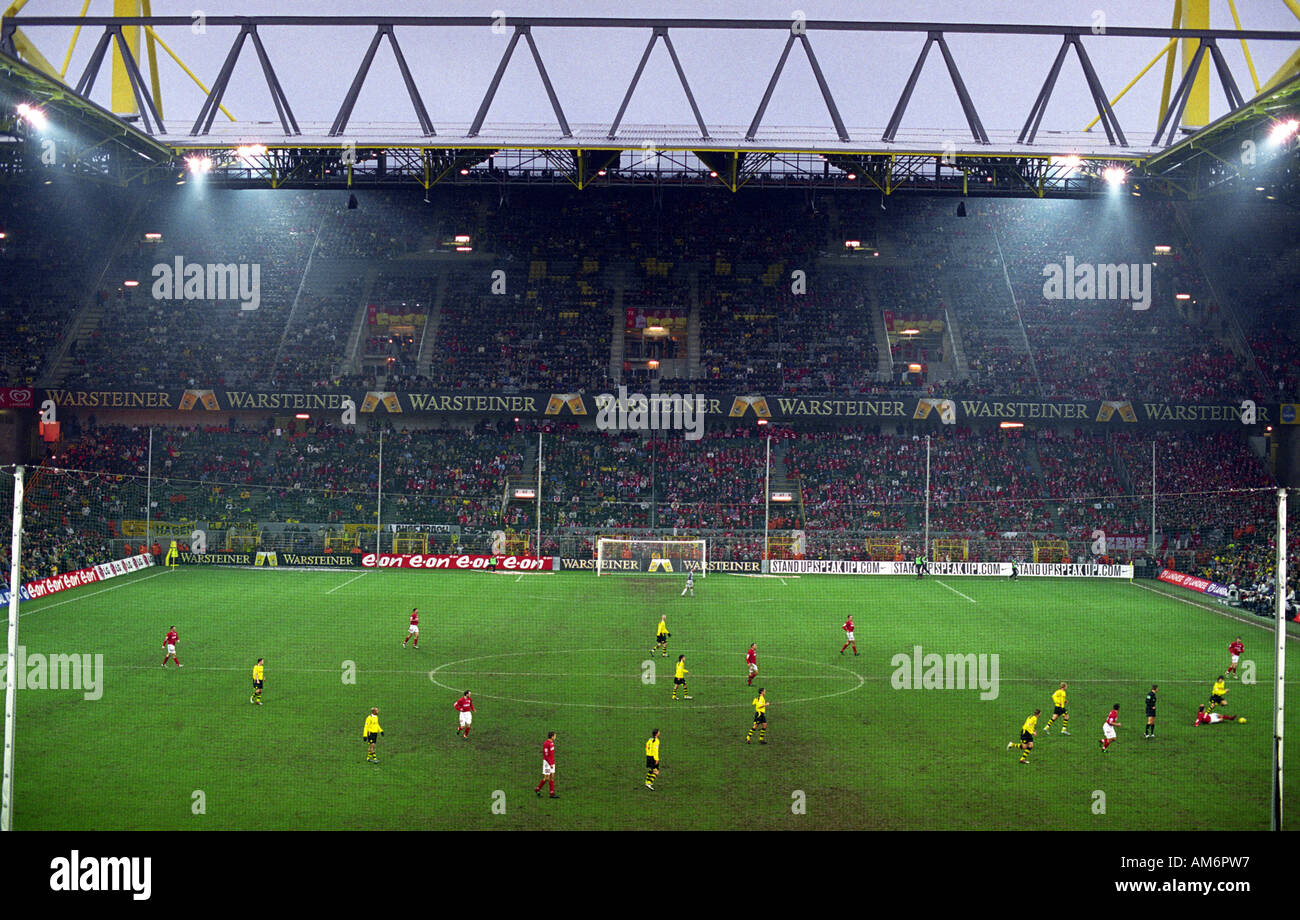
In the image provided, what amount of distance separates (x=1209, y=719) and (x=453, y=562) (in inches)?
1374

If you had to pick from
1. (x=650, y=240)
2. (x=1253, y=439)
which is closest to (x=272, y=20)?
(x=650, y=240)

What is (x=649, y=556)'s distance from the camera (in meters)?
53.3

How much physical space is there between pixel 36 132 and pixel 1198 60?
4898 cm

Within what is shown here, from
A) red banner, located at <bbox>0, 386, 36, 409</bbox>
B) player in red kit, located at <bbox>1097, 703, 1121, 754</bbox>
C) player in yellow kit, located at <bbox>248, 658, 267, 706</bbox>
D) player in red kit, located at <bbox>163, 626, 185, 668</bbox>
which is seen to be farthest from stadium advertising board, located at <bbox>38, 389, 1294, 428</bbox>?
player in red kit, located at <bbox>1097, 703, 1121, 754</bbox>

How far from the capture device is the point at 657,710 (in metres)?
26.9

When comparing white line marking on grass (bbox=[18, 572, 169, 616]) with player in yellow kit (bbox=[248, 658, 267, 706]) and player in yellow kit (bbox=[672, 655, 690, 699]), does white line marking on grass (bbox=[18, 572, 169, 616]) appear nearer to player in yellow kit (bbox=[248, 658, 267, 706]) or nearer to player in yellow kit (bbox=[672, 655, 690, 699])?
player in yellow kit (bbox=[248, 658, 267, 706])

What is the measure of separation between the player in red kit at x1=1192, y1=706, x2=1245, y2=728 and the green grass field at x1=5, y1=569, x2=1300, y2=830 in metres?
0.37

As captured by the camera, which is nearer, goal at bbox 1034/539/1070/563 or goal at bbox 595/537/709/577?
goal at bbox 595/537/709/577

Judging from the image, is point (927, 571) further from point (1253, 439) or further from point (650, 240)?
point (650, 240)

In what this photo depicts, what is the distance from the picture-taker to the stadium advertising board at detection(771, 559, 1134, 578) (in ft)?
174

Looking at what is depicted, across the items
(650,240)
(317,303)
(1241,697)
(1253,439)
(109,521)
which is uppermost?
(650,240)

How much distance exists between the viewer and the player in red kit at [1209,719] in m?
26.2

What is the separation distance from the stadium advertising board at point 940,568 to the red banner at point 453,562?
436 inches

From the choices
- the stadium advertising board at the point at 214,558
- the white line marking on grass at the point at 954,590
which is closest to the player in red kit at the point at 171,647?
the stadium advertising board at the point at 214,558
